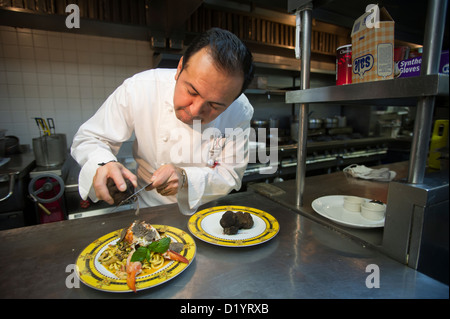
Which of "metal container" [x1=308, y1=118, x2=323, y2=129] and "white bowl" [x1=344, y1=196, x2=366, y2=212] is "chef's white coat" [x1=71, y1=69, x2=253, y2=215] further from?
"metal container" [x1=308, y1=118, x2=323, y2=129]

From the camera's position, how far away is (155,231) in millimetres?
922

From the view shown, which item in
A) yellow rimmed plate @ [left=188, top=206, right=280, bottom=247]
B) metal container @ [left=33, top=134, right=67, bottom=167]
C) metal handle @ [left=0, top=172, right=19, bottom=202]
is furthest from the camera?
metal container @ [left=33, top=134, right=67, bottom=167]

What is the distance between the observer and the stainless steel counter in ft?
2.37

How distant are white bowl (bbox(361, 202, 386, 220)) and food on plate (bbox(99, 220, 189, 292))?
847mm

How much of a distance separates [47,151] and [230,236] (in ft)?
7.57

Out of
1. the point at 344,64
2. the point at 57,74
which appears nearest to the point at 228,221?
the point at 344,64

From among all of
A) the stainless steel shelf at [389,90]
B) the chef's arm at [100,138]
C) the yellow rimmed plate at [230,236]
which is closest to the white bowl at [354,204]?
the yellow rimmed plate at [230,236]

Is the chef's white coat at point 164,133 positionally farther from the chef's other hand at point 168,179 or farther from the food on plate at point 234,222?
the food on plate at point 234,222

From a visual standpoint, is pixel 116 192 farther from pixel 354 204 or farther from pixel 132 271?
pixel 354 204

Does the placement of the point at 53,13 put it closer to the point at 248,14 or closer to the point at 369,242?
the point at 248,14

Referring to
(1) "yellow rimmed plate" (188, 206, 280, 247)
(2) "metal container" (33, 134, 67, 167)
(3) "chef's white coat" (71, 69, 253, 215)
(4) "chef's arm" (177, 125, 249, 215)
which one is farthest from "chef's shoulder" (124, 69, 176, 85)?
(2) "metal container" (33, 134, 67, 167)

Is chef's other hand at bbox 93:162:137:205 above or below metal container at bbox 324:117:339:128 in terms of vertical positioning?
below
